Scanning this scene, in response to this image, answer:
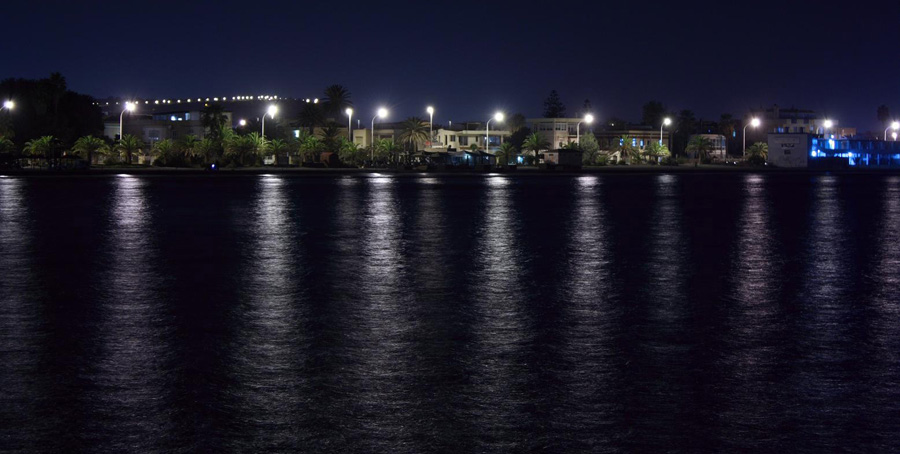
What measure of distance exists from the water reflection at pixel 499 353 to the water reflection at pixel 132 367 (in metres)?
2.00

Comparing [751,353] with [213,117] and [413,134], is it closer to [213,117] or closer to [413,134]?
[413,134]

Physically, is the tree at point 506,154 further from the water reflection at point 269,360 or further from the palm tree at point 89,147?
the water reflection at point 269,360

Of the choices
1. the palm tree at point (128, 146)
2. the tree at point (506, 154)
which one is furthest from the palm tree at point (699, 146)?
the palm tree at point (128, 146)

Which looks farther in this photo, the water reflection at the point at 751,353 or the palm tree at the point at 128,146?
the palm tree at the point at 128,146

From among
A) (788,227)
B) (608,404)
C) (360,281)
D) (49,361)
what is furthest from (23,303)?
(788,227)

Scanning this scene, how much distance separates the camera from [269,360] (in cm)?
766

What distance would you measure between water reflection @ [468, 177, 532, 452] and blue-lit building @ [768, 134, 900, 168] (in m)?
124

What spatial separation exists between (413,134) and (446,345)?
143m

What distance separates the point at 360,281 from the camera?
1291 centimetres

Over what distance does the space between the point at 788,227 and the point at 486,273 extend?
43.4 feet

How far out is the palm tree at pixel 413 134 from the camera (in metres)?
150

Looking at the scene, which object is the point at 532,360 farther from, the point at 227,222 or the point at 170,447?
the point at 227,222

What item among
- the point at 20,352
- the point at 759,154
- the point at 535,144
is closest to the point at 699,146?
the point at 759,154

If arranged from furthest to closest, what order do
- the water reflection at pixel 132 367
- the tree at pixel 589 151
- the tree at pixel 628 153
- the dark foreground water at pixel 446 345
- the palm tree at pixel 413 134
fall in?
1. the palm tree at pixel 413 134
2. the tree at pixel 628 153
3. the tree at pixel 589 151
4. the dark foreground water at pixel 446 345
5. the water reflection at pixel 132 367
